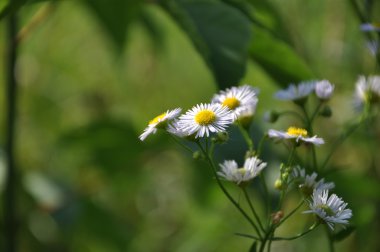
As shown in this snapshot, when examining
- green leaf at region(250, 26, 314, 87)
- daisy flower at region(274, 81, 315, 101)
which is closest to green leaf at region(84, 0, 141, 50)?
green leaf at region(250, 26, 314, 87)

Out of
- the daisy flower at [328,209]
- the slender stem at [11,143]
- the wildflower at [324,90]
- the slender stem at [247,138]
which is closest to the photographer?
the daisy flower at [328,209]

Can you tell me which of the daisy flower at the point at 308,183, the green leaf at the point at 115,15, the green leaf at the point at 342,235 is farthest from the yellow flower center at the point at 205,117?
the green leaf at the point at 115,15

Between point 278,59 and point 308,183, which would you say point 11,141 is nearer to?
point 278,59

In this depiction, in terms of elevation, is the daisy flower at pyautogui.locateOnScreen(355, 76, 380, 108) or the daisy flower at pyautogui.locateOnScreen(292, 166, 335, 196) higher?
the daisy flower at pyautogui.locateOnScreen(355, 76, 380, 108)

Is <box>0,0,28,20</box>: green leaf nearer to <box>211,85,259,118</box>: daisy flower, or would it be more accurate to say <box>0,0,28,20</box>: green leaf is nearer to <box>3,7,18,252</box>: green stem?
<box>211,85,259,118</box>: daisy flower

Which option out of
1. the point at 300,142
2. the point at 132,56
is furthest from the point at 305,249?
the point at 132,56

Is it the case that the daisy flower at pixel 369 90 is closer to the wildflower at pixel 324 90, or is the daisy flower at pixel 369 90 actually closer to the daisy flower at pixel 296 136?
the wildflower at pixel 324 90
